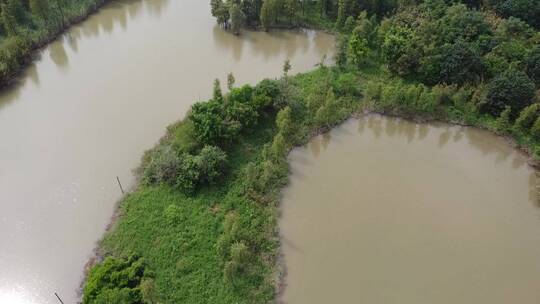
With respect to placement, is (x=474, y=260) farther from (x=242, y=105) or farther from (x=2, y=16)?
(x=2, y=16)

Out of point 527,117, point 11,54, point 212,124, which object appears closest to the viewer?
point 212,124

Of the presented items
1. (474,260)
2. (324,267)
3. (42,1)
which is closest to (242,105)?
(324,267)

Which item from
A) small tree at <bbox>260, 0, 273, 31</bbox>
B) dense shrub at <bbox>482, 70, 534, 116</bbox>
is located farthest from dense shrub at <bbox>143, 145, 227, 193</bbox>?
dense shrub at <bbox>482, 70, 534, 116</bbox>

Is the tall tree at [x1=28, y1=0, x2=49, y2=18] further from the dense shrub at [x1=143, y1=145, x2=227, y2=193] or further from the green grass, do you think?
the dense shrub at [x1=143, y1=145, x2=227, y2=193]

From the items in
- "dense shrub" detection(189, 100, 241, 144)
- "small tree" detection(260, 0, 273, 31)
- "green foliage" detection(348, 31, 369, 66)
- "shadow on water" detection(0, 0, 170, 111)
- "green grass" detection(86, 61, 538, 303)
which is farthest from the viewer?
"small tree" detection(260, 0, 273, 31)

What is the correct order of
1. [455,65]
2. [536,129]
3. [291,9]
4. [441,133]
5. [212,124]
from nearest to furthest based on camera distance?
[212,124] → [536,129] → [441,133] → [455,65] → [291,9]

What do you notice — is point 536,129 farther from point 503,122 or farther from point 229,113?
point 229,113


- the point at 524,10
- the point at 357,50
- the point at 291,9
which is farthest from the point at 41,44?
the point at 524,10
